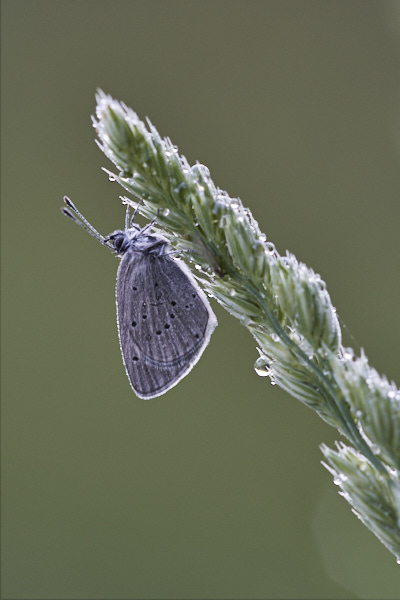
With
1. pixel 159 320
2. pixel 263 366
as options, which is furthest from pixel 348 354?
pixel 159 320

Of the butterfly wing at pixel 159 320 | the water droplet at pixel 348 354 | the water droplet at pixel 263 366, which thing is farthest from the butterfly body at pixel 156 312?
the water droplet at pixel 348 354

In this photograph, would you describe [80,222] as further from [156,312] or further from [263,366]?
[263,366]

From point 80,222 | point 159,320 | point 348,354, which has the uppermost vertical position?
point 80,222

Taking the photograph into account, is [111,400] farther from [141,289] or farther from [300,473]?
[141,289]

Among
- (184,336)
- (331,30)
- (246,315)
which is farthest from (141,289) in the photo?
(331,30)

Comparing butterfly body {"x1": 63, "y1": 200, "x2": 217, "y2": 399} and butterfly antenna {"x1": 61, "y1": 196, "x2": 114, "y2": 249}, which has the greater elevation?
butterfly antenna {"x1": 61, "y1": 196, "x2": 114, "y2": 249}

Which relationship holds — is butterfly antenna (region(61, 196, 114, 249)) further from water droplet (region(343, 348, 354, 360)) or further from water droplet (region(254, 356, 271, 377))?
water droplet (region(343, 348, 354, 360))

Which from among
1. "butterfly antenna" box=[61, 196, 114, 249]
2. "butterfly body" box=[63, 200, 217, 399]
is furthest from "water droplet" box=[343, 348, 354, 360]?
"butterfly antenna" box=[61, 196, 114, 249]

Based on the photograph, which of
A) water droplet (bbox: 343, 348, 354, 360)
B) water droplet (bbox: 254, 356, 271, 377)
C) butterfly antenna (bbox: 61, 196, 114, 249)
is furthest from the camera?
butterfly antenna (bbox: 61, 196, 114, 249)

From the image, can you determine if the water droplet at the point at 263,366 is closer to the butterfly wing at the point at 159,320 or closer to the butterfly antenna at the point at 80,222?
the butterfly wing at the point at 159,320
